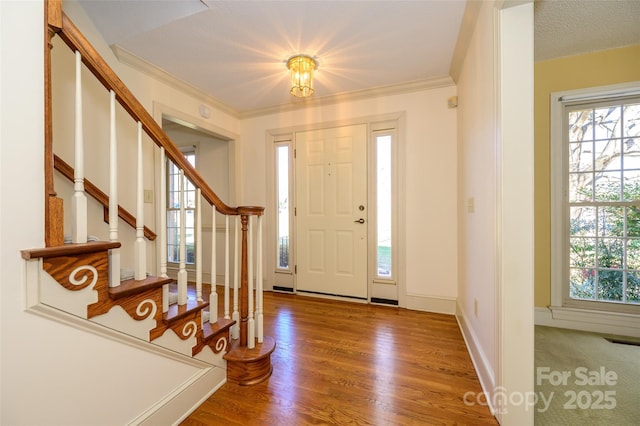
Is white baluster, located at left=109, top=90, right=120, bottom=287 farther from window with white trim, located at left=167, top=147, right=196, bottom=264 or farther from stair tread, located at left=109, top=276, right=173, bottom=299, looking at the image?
window with white trim, located at left=167, top=147, right=196, bottom=264

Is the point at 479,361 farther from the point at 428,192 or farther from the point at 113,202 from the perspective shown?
the point at 113,202

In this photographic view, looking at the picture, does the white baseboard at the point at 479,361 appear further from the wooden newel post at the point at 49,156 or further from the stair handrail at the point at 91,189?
the stair handrail at the point at 91,189

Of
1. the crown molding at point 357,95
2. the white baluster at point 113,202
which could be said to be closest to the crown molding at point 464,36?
the crown molding at point 357,95

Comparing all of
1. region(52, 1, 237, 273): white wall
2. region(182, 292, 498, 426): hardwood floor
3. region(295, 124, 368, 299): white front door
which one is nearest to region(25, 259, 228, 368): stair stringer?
region(182, 292, 498, 426): hardwood floor

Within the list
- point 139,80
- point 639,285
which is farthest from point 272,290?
point 639,285

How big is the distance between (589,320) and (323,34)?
3.27 m

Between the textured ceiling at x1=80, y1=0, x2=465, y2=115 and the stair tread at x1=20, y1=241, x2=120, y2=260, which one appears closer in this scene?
the stair tread at x1=20, y1=241, x2=120, y2=260

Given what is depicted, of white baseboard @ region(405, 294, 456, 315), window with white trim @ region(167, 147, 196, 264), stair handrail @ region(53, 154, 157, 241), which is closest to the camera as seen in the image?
stair handrail @ region(53, 154, 157, 241)

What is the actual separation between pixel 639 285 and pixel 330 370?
2688mm

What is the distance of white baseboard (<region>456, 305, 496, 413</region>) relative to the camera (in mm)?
1421

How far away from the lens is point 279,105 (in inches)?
131

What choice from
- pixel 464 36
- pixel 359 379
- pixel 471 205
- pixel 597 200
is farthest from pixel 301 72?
pixel 597 200

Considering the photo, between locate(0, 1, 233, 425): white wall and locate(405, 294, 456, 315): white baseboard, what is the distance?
101 inches

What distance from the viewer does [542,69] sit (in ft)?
7.88
